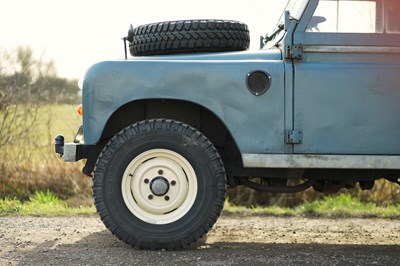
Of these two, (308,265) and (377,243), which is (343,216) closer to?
(377,243)

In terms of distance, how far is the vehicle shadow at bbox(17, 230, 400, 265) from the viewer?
5.23 m

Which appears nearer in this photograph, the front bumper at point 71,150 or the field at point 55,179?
the front bumper at point 71,150

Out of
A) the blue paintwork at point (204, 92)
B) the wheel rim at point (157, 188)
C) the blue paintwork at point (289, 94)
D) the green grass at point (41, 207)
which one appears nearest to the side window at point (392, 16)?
the blue paintwork at point (289, 94)

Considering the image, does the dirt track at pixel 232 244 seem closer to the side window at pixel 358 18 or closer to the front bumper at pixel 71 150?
the front bumper at pixel 71 150

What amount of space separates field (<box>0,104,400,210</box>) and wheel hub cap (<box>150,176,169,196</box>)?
381 cm

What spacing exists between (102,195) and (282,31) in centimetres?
197

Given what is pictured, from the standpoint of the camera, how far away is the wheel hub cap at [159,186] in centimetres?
550

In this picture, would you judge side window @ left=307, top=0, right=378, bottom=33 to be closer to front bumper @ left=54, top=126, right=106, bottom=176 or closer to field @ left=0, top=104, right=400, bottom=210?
front bumper @ left=54, top=126, right=106, bottom=176

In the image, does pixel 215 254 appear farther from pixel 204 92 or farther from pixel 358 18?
pixel 358 18

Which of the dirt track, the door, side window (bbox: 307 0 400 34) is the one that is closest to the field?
the dirt track

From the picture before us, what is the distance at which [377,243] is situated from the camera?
6.39 m

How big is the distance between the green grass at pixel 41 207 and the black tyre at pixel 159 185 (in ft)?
8.78

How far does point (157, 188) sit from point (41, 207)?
333cm

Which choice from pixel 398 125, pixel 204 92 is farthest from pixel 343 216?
pixel 204 92
